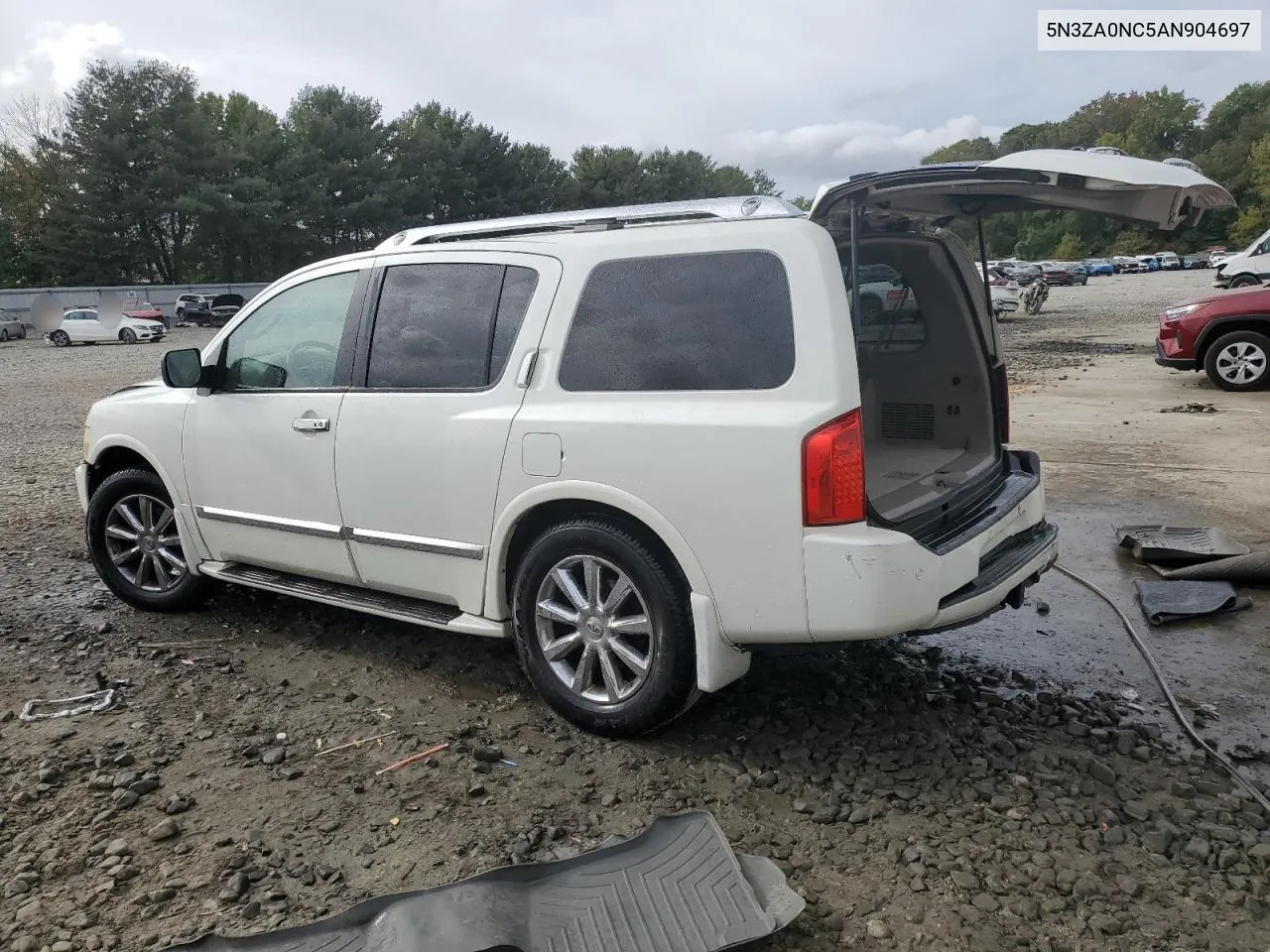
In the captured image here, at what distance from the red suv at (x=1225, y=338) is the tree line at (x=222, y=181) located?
49.6 m

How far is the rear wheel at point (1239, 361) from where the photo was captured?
1185 cm

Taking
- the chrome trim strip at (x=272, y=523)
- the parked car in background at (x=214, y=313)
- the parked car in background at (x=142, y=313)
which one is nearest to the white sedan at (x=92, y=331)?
the parked car in background at (x=142, y=313)

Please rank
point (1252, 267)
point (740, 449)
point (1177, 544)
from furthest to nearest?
point (1252, 267), point (1177, 544), point (740, 449)

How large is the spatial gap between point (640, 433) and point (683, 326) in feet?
1.31

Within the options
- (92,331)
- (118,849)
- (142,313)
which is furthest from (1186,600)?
(142,313)

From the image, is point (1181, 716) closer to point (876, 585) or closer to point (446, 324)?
point (876, 585)

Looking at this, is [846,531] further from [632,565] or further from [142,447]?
[142,447]

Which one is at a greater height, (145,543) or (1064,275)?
(145,543)

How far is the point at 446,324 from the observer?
394 centimetres

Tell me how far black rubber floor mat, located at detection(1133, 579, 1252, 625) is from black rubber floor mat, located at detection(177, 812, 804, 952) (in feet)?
9.88

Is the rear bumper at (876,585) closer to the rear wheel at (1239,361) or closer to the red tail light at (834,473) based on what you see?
the red tail light at (834,473)

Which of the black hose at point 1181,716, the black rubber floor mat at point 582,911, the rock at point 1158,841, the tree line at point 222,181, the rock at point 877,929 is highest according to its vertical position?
the tree line at point 222,181

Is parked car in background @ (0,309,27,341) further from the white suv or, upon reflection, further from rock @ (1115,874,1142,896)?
rock @ (1115,874,1142,896)

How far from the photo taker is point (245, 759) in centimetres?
353
